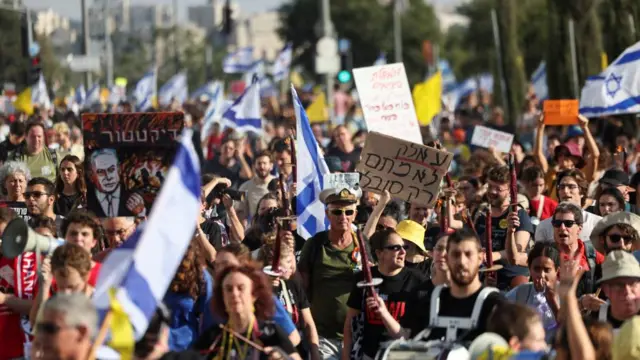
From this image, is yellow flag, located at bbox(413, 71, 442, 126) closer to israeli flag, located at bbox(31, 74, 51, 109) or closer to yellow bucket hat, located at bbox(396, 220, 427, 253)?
israeli flag, located at bbox(31, 74, 51, 109)

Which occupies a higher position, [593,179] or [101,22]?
[101,22]

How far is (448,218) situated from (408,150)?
0.65m

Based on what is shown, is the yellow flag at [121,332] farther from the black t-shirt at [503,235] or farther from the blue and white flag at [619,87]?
the blue and white flag at [619,87]

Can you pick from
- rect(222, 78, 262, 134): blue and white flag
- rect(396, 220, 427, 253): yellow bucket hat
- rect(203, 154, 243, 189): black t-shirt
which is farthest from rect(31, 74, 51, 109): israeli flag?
rect(396, 220, 427, 253): yellow bucket hat

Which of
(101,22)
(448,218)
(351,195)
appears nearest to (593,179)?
(448,218)

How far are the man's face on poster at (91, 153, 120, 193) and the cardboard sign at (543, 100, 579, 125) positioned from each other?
24.4ft

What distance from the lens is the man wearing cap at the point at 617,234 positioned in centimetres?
961

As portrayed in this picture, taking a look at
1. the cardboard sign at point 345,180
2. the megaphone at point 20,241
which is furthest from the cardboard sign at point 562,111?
the megaphone at point 20,241

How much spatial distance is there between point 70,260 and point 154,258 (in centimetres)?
139

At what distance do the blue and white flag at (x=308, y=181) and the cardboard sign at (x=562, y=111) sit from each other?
5.23m

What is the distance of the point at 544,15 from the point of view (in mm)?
Result: 70375

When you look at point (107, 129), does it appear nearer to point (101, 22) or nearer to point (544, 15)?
point (101, 22)

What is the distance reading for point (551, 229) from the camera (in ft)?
35.4

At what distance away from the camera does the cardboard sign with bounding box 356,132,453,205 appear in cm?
1027
